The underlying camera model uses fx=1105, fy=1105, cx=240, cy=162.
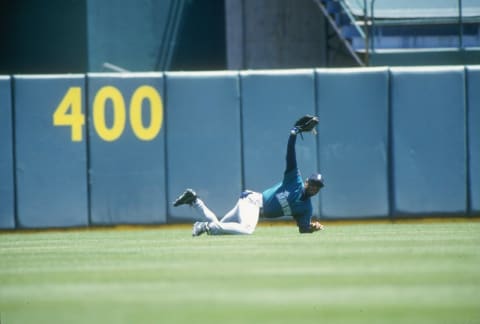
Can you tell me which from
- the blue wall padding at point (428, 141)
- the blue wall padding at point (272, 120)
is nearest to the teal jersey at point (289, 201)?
the blue wall padding at point (272, 120)

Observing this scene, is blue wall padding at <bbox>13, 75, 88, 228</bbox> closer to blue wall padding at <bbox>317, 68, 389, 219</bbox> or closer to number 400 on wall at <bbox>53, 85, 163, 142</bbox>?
number 400 on wall at <bbox>53, 85, 163, 142</bbox>

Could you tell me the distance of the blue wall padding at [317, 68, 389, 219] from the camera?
15.3 meters

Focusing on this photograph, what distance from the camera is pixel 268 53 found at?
754 inches

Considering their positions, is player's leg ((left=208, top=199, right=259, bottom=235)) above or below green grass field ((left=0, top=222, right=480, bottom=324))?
above

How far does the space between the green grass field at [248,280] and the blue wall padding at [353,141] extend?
9.53ft

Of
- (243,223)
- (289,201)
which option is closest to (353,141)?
(289,201)

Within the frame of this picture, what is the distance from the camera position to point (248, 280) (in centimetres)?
800

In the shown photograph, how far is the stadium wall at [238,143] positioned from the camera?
49.8ft

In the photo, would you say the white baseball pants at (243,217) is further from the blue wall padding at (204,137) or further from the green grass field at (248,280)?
the blue wall padding at (204,137)

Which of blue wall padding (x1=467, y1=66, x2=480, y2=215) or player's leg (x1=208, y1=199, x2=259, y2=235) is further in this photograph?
blue wall padding (x1=467, y1=66, x2=480, y2=215)

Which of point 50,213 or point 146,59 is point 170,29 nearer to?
point 146,59

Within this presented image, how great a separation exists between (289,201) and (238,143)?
2.75m

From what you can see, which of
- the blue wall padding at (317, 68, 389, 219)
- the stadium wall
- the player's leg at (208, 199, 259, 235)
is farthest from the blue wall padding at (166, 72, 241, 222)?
the player's leg at (208, 199, 259, 235)

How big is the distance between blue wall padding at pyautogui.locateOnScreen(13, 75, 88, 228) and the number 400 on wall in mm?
78
